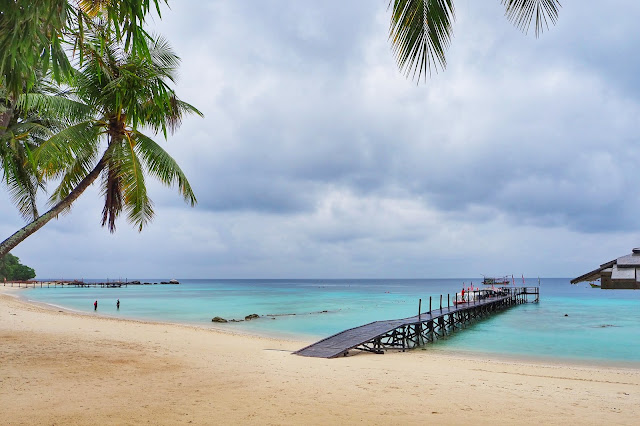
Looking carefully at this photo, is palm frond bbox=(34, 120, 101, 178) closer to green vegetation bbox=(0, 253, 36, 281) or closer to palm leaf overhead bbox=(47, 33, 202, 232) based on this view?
palm leaf overhead bbox=(47, 33, 202, 232)

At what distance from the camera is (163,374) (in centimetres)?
905

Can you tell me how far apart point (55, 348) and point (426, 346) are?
49.4ft

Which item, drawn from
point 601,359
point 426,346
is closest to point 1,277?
point 426,346

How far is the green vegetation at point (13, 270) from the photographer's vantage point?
319ft

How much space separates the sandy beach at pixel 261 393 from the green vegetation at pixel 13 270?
10451 centimetres

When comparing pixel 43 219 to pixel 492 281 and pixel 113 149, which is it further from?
pixel 492 281

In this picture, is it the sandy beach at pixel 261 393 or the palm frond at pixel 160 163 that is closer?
the sandy beach at pixel 261 393

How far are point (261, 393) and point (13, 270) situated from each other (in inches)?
4589

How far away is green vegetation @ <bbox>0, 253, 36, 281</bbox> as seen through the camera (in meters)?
97.1

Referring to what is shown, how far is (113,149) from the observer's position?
9.73 meters

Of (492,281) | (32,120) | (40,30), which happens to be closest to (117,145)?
(32,120)

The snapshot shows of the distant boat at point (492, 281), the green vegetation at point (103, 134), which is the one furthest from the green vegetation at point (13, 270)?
the green vegetation at point (103, 134)

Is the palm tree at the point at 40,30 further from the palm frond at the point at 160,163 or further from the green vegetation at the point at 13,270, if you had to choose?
the green vegetation at the point at 13,270

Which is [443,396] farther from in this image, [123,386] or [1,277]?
[1,277]
